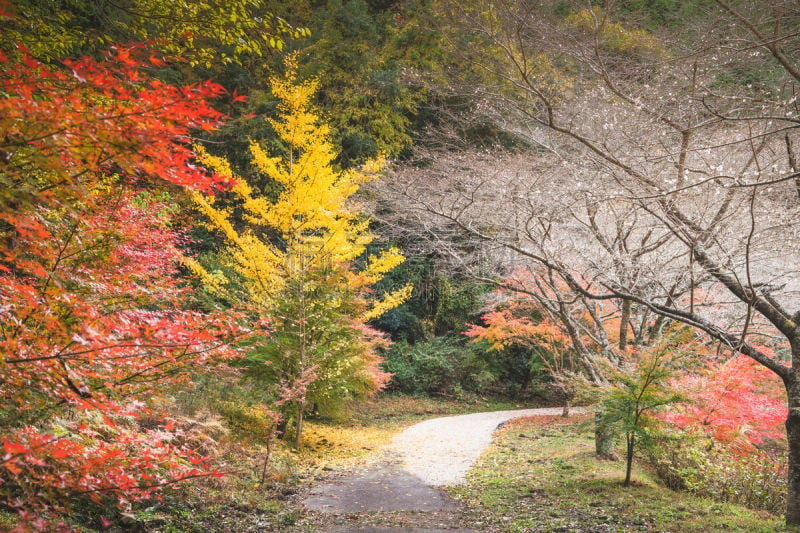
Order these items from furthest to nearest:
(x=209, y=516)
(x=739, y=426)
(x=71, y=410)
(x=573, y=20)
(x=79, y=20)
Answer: (x=79, y=20) → (x=739, y=426) → (x=573, y=20) → (x=209, y=516) → (x=71, y=410)

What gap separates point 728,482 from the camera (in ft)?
19.0

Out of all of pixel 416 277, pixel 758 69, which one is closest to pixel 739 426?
pixel 758 69

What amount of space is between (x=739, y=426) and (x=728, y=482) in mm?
897

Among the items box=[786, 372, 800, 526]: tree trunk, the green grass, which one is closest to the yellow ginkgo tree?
the green grass

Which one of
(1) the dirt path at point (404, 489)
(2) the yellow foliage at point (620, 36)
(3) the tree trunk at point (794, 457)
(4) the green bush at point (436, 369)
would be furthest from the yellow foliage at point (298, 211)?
(4) the green bush at point (436, 369)

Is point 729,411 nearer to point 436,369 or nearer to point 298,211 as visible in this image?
point 298,211

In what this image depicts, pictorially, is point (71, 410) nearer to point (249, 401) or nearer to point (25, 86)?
point (25, 86)

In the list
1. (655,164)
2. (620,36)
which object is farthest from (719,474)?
(620,36)

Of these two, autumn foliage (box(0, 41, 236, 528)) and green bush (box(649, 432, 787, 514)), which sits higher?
autumn foliage (box(0, 41, 236, 528))

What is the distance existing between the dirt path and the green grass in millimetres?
332

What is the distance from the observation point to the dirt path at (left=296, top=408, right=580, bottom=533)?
4668mm

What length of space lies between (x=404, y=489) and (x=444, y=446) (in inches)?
124

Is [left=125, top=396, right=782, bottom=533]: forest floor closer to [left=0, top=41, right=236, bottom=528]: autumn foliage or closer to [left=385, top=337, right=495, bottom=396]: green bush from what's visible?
[left=0, top=41, right=236, bottom=528]: autumn foliage

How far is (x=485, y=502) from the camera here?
18.1 feet
